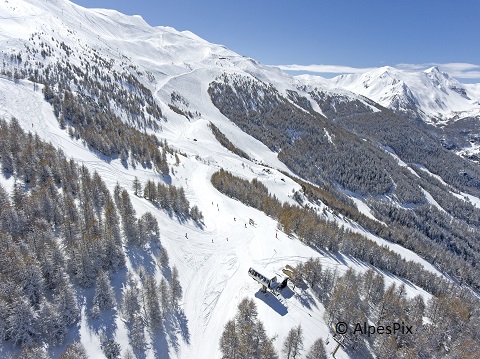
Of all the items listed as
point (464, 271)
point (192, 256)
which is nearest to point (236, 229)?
point (192, 256)

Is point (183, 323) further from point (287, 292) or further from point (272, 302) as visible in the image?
point (287, 292)

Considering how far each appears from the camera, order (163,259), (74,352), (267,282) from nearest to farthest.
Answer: (74,352), (267,282), (163,259)

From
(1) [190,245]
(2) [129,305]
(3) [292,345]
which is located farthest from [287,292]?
(2) [129,305]

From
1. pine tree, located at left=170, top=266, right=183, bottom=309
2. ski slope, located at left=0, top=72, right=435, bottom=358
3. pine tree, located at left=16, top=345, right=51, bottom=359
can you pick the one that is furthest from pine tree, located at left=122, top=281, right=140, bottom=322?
pine tree, located at left=16, top=345, right=51, bottom=359

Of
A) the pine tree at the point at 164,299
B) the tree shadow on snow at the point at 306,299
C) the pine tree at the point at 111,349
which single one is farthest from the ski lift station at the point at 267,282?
the pine tree at the point at 111,349

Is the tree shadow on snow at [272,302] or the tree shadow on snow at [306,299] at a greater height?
the tree shadow on snow at [306,299]

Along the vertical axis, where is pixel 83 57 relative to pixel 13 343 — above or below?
above

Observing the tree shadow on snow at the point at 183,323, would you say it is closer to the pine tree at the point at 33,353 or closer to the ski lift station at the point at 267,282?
the ski lift station at the point at 267,282

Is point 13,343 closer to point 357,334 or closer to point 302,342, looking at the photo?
point 302,342
